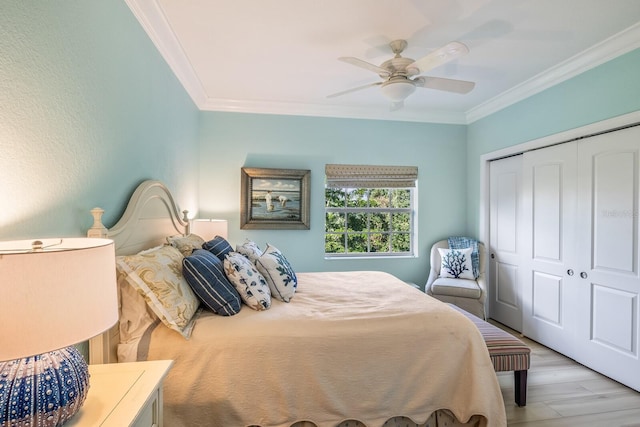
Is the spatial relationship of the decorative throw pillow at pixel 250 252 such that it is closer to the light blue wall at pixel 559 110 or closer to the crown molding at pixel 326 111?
the crown molding at pixel 326 111

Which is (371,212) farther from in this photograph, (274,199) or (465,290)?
(465,290)

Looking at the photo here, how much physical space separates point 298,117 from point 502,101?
92.8 inches

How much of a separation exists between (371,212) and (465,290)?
1.47 m

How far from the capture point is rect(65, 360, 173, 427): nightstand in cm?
89

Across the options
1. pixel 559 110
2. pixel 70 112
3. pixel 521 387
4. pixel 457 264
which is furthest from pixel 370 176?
pixel 70 112

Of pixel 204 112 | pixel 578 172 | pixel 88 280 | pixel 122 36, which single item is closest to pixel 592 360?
pixel 578 172

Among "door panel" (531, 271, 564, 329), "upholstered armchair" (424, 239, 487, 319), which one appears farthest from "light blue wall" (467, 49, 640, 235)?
"door panel" (531, 271, 564, 329)

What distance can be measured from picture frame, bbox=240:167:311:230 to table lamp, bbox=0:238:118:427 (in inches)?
114

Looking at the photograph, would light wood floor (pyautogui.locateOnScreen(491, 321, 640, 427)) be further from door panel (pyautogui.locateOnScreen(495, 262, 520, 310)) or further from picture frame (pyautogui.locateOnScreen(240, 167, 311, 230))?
picture frame (pyautogui.locateOnScreen(240, 167, 311, 230))

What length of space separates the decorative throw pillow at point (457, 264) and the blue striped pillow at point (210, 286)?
280 centimetres

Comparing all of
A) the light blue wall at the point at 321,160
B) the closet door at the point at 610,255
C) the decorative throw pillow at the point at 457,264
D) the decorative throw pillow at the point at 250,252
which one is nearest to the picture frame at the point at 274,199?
the light blue wall at the point at 321,160

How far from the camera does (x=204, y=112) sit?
12.2ft

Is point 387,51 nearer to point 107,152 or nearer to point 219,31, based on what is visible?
point 219,31

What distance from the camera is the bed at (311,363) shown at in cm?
149
